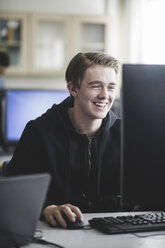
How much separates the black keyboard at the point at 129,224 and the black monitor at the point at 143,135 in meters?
0.11

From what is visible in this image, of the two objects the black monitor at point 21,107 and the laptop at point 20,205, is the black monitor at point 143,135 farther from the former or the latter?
the black monitor at point 21,107

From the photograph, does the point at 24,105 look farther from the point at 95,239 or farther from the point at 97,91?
the point at 95,239

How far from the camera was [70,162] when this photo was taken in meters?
1.64

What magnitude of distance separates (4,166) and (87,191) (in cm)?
33

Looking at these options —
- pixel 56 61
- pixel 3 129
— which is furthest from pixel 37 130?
pixel 56 61

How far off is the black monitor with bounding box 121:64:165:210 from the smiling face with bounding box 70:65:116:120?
1.66ft

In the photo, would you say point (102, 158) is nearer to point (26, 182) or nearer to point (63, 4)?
point (26, 182)

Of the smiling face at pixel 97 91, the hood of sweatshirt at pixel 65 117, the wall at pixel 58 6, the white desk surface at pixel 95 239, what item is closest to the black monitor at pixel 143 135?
the white desk surface at pixel 95 239

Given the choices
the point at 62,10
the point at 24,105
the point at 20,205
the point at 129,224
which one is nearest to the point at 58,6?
the point at 62,10

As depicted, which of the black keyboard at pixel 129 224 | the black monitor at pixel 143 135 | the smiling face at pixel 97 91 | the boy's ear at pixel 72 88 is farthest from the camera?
the boy's ear at pixel 72 88

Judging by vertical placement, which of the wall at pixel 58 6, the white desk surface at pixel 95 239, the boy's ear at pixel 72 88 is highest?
the wall at pixel 58 6

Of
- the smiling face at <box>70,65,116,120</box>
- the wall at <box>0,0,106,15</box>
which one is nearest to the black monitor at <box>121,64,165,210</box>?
the smiling face at <box>70,65,116,120</box>

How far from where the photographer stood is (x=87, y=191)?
1.65 meters

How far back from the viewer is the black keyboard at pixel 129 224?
1.17 m
